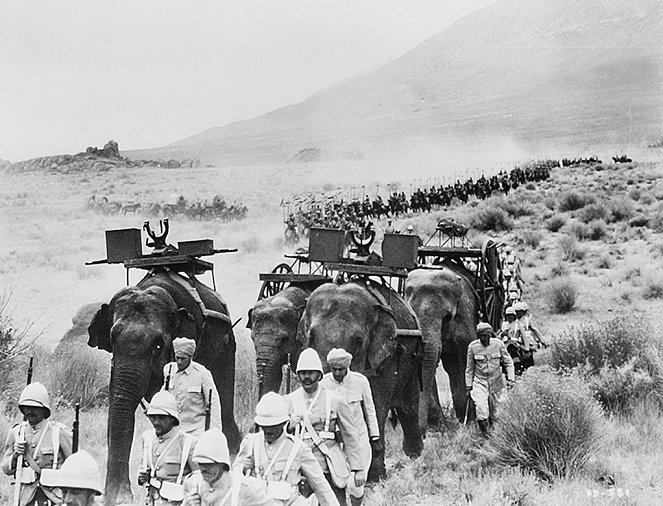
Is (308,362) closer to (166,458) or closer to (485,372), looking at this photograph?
(166,458)

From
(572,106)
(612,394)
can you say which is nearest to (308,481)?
(612,394)

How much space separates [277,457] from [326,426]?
1452mm

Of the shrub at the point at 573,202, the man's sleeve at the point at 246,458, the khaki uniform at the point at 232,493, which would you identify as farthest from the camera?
the shrub at the point at 573,202

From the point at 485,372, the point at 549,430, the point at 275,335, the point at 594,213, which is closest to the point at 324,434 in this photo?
the point at 275,335

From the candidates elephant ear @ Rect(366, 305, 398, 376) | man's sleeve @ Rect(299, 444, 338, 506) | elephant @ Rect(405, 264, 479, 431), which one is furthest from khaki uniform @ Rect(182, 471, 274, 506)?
elephant @ Rect(405, 264, 479, 431)

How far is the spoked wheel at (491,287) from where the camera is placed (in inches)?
594

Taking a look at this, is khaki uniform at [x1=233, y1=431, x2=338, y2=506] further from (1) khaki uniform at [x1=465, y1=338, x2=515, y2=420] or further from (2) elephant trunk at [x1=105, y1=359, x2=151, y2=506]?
(1) khaki uniform at [x1=465, y1=338, x2=515, y2=420]

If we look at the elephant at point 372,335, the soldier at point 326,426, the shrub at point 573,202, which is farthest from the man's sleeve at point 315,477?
the shrub at point 573,202

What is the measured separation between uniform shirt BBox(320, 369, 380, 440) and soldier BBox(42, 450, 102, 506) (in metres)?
3.18

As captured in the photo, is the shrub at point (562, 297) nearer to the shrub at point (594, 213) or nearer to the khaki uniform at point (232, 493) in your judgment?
the shrub at point (594, 213)

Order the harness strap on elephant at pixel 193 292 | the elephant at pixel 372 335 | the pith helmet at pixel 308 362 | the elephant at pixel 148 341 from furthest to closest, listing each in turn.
Result: 1. the harness strap on elephant at pixel 193 292
2. the elephant at pixel 372 335
3. the elephant at pixel 148 341
4. the pith helmet at pixel 308 362

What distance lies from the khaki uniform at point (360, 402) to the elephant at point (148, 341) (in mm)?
2338

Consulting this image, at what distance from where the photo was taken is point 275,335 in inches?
455

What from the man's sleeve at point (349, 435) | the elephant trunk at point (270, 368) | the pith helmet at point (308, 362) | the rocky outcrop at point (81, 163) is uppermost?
the rocky outcrop at point (81, 163)
